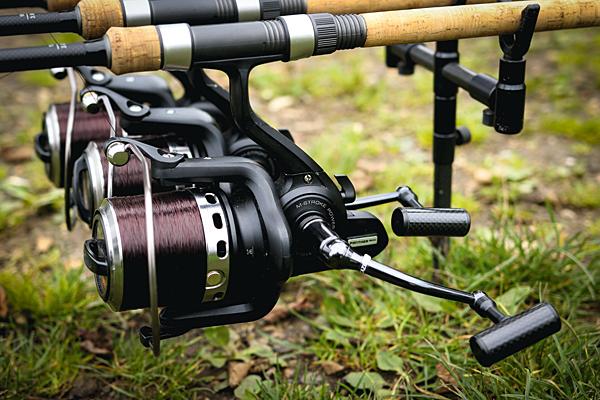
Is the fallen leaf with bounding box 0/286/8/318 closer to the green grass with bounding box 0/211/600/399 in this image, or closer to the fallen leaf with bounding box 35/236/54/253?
the green grass with bounding box 0/211/600/399

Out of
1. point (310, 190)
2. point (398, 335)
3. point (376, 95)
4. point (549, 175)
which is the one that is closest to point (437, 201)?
point (398, 335)

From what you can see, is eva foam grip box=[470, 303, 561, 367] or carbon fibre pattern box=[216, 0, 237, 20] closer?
eva foam grip box=[470, 303, 561, 367]

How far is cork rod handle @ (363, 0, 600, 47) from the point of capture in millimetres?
1751

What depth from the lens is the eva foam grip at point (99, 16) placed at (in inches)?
67.6

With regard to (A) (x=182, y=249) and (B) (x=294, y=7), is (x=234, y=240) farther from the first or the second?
(B) (x=294, y=7)

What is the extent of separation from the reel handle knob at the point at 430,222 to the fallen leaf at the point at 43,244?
1835 millimetres

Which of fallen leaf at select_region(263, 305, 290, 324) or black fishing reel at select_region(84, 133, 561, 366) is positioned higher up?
black fishing reel at select_region(84, 133, 561, 366)

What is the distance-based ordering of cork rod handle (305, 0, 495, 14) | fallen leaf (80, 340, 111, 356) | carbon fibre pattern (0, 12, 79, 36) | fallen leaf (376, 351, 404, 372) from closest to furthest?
carbon fibre pattern (0, 12, 79, 36), cork rod handle (305, 0, 495, 14), fallen leaf (376, 351, 404, 372), fallen leaf (80, 340, 111, 356)

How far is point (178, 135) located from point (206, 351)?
77cm

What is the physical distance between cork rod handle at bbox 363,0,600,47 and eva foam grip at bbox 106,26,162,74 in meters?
0.51

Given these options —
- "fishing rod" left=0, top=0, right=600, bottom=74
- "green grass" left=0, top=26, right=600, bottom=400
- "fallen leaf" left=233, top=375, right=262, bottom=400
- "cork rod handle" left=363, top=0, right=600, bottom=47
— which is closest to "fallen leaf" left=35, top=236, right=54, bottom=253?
"green grass" left=0, top=26, right=600, bottom=400

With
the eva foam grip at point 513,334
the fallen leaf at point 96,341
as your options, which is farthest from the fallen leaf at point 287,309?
the eva foam grip at point 513,334

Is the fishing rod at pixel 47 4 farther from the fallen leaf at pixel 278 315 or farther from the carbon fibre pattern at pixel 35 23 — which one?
the fallen leaf at pixel 278 315

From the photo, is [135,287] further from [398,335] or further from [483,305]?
[398,335]
